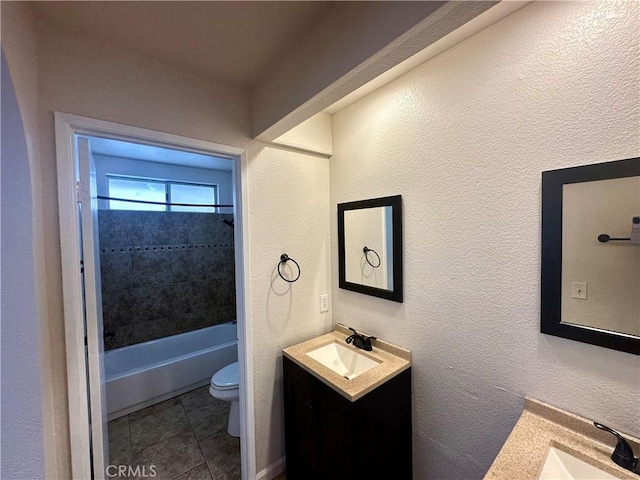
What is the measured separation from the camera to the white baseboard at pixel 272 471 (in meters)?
1.66

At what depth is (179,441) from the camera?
200 centimetres

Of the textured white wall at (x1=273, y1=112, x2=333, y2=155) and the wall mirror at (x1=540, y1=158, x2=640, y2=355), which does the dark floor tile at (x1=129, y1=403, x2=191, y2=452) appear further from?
the wall mirror at (x1=540, y1=158, x2=640, y2=355)

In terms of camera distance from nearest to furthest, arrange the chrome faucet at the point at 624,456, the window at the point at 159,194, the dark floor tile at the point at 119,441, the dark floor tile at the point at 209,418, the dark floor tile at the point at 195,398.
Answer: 1. the chrome faucet at the point at 624,456
2. the dark floor tile at the point at 119,441
3. the dark floor tile at the point at 209,418
4. the dark floor tile at the point at 195,398
5. the window at the point at 159,194

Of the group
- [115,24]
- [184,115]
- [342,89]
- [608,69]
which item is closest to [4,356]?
[184,115]

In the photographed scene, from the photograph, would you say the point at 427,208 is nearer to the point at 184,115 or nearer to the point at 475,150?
the point at 475,150

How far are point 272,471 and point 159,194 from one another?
10.1ft

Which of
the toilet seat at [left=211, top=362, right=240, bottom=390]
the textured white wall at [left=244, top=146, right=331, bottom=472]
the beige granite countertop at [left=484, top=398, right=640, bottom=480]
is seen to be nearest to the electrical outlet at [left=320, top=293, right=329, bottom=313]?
the textured white wall at [left=244, top=146, right=331, bottom=472]

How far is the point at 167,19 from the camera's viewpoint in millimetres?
1035

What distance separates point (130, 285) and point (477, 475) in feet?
11.0

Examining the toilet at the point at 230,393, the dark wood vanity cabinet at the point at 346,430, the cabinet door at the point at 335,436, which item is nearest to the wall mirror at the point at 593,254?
the dark wood vanity cabinet at the point at 346,430

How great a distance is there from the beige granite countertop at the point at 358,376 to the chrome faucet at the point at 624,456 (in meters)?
0.78

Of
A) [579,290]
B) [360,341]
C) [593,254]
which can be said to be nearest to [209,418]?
[360,341]

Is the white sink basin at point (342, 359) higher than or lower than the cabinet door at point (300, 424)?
higher
